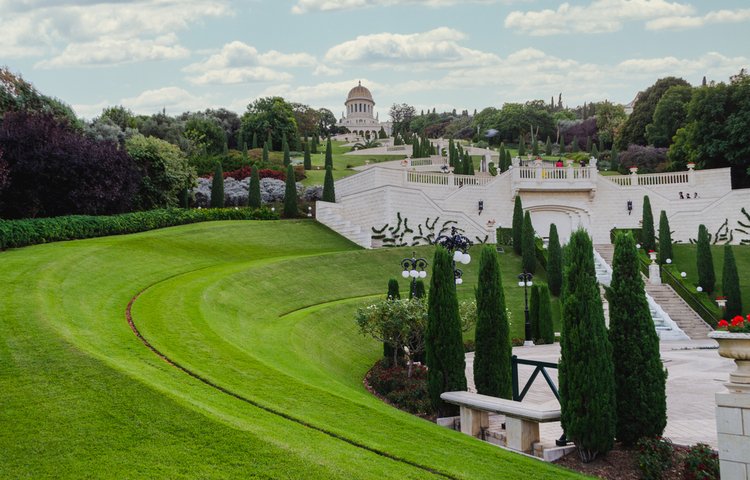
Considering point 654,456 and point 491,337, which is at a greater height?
point 491,337

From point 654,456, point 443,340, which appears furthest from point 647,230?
point 654,456

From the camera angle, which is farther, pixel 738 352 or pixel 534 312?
pixel 534 312

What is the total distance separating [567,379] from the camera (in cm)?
1216

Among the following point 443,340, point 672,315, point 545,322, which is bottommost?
point 672,315

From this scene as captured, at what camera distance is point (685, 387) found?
1862 centimetres

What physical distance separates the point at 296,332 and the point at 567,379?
1059 cm

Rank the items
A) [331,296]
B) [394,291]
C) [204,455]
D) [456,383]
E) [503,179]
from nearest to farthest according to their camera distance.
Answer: [204,455], [456,383], [394,291], [331,296], [503,179]

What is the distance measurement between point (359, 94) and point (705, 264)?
141m

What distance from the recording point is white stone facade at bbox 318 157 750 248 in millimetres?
41344

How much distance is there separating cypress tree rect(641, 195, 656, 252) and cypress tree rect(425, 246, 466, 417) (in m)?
27.0

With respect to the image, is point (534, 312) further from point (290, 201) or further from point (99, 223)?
point (290, 201)

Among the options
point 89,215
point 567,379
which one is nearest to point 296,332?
point 567,379

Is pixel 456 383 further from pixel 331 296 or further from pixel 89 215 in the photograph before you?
pixel 89 215

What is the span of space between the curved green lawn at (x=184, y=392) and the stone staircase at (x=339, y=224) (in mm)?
16469
